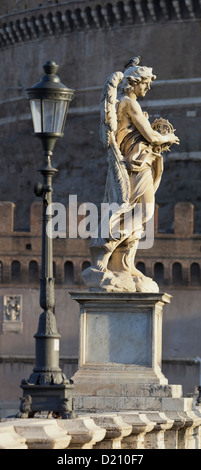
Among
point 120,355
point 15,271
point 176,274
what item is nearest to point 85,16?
point 15,271

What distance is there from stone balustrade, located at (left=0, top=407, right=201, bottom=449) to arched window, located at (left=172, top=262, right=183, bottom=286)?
28.2m

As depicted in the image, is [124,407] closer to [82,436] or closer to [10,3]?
[82,436]

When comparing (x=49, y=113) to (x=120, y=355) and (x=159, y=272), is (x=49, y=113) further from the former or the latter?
(x=159, y=272)

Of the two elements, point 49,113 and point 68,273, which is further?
point 68,273

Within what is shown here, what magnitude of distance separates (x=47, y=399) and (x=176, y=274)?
97.7 feet

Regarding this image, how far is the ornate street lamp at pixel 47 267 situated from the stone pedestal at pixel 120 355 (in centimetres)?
26

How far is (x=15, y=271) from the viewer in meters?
40.8

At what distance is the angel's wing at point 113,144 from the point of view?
37.0 ft

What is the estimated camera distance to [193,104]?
45250 mm

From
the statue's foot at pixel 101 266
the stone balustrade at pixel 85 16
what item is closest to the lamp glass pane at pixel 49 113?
the statue's foot at pixel 101 266

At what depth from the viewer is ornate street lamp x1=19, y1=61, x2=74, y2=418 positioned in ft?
34.3

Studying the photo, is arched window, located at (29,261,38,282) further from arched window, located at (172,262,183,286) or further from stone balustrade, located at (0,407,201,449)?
stone balustrade, located at (0,407,201,449)

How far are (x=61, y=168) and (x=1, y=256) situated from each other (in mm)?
6632
